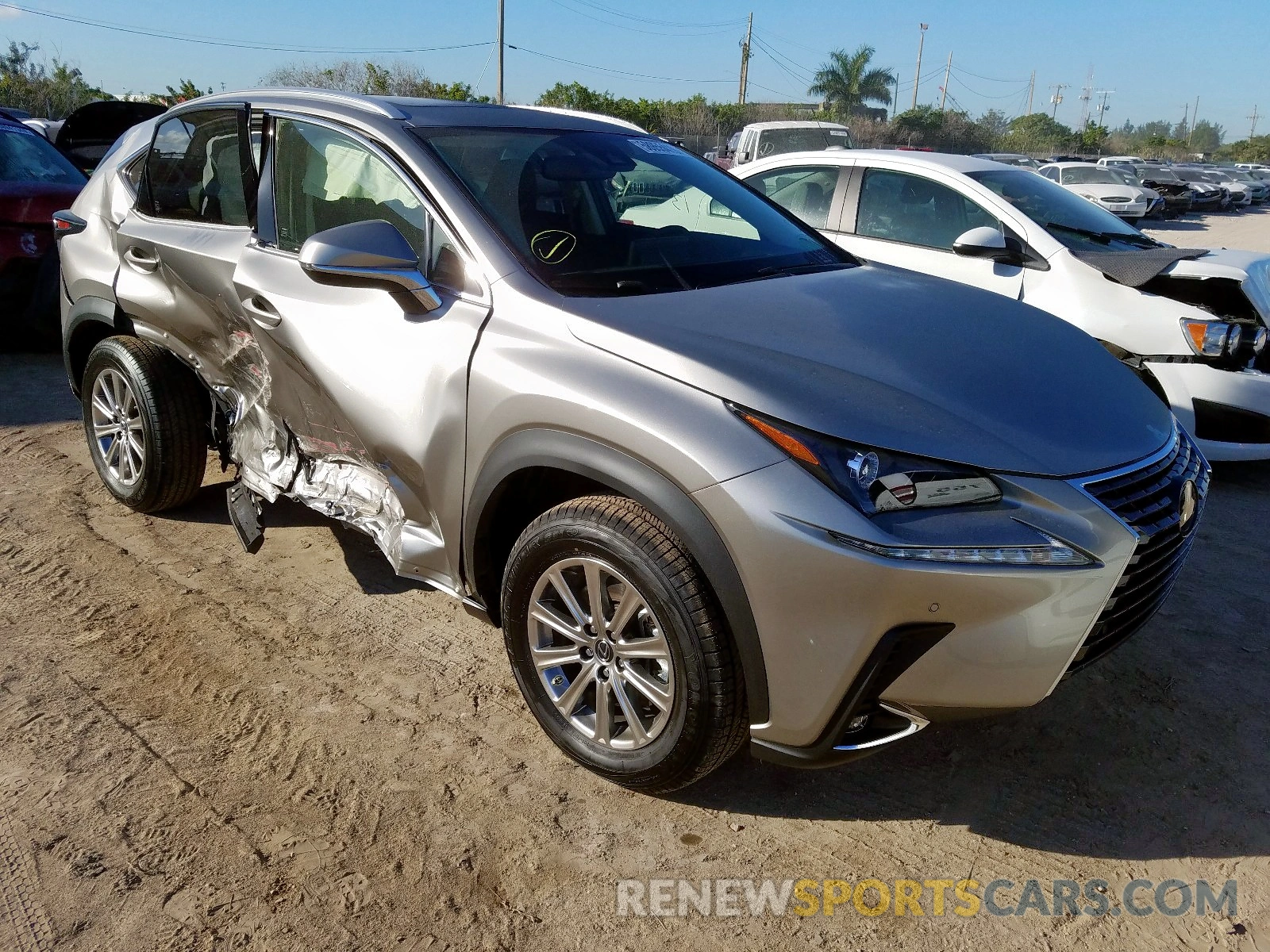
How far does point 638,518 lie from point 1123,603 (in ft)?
3.81

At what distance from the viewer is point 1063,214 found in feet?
19.0

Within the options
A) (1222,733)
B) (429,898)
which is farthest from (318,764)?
(1222,733)

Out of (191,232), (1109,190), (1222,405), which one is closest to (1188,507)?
(1222,405)

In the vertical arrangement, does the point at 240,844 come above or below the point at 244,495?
below

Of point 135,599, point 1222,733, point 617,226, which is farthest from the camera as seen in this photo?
point 135,599

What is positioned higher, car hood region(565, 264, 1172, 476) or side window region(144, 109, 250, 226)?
side window region(144, 109, 250, 226)

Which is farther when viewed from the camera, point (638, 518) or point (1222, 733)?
point (1222, 733)

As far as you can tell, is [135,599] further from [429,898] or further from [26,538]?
[429,898]

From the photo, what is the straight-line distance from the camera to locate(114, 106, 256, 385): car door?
357 cm

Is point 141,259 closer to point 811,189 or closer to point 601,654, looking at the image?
point 601,654

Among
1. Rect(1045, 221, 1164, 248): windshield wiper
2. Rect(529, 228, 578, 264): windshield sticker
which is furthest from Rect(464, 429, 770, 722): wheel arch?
Rect(1045, 221, 1164, 248): windshield wiper

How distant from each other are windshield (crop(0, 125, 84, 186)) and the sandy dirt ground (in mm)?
4876

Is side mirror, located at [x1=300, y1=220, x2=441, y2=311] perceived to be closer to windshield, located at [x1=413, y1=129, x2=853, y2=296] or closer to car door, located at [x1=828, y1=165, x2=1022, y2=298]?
windshield, located at [x1=413, y1=129, x2=853, y2=296]

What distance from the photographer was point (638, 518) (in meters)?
2.37
